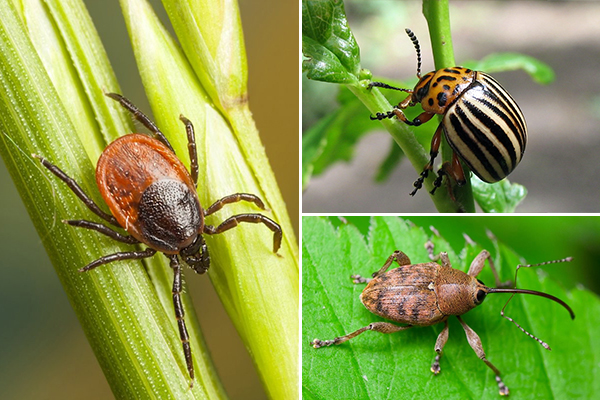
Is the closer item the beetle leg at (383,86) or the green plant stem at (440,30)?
the green plant stem at (440,30)

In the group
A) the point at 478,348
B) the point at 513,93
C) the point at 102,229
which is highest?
the point at 102,229

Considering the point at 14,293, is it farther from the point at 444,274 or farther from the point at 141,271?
the point at 444,274

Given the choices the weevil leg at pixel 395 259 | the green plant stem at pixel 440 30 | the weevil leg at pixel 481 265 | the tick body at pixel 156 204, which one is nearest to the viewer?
the tick body at pixel 156 204

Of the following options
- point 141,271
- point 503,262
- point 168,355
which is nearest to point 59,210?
point 141,271

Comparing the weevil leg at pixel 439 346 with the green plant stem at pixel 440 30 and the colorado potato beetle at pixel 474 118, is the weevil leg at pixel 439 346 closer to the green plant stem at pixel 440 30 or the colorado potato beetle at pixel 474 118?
the colorado potato beetle at pixel 474 118

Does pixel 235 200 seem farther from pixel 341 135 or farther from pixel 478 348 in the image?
pixel 478 348

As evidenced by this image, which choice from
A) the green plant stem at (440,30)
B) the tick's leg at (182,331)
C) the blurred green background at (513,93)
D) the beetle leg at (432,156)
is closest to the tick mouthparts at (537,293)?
the blurred green background at (513,93)

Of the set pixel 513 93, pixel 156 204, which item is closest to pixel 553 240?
pixel 513 93
